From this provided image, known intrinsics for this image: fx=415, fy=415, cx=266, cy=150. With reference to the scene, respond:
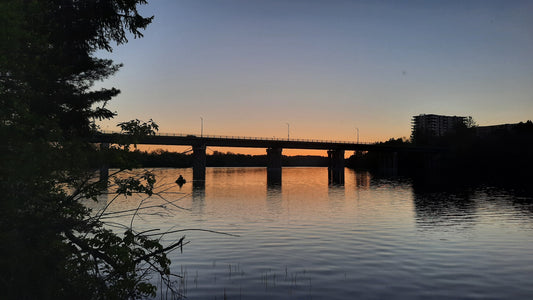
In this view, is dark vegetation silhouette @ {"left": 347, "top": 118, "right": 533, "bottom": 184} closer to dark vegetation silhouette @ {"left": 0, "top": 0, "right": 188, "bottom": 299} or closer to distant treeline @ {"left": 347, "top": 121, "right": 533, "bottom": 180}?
distant treeline @ {"left": 347, "top": 121, "right": 533, "bottom": 180}

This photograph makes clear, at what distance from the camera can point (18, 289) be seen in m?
9.54

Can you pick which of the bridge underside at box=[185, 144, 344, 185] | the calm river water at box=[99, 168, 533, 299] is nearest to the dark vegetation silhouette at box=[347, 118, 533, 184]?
the bridge underside at box=[185, 144, 344, 185]

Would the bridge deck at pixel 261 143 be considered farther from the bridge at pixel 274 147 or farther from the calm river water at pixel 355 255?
the calm river water at pixel 355 255

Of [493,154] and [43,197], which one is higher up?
[493,154]

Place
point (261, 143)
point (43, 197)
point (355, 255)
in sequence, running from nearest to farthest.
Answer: point (43, 197)
point (355, 255)
point (261, 143)

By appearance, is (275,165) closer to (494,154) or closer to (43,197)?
(494,154)

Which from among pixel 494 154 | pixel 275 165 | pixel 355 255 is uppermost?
pixel 494 154

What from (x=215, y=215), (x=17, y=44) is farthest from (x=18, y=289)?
(x=215, y=215)

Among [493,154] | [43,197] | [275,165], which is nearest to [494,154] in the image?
[493,154]

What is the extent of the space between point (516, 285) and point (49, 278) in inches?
632

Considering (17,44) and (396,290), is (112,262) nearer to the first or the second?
(17,44)

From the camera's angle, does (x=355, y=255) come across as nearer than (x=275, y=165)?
Yes

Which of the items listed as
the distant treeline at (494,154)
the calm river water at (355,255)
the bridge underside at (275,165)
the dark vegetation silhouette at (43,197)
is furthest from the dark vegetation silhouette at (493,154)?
the dark vegetation silhouette at (43,197)

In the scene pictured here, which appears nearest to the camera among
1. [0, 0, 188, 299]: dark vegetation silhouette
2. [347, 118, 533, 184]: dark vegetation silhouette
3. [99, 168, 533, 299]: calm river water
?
[0, 0, 188, 299]: dark vegetation silhouette
